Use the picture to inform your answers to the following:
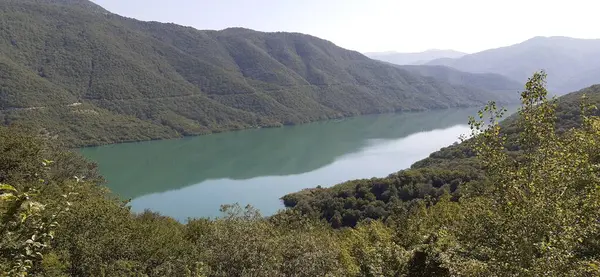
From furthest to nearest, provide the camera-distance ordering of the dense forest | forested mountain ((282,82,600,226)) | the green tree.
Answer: forested mountain ((282,82,600,226)) < the green tree < the dense forest

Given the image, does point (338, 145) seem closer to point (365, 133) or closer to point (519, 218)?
point (365, 133)

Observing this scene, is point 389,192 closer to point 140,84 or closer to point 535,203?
point 535,203

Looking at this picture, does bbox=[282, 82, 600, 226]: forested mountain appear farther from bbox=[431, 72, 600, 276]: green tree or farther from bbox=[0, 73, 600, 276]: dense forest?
bbox=[431, 72, 600, 276]: green tree

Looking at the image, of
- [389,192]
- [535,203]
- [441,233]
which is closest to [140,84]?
[389,192]

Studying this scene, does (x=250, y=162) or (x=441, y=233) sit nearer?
(x=441, y=233)

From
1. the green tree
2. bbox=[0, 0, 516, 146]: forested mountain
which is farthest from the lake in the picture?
the green tree

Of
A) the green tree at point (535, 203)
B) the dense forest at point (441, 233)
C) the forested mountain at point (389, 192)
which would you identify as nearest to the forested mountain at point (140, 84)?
the forested mountain at point (389, 192)

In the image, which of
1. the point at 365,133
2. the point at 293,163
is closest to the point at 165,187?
the point at 293,163
